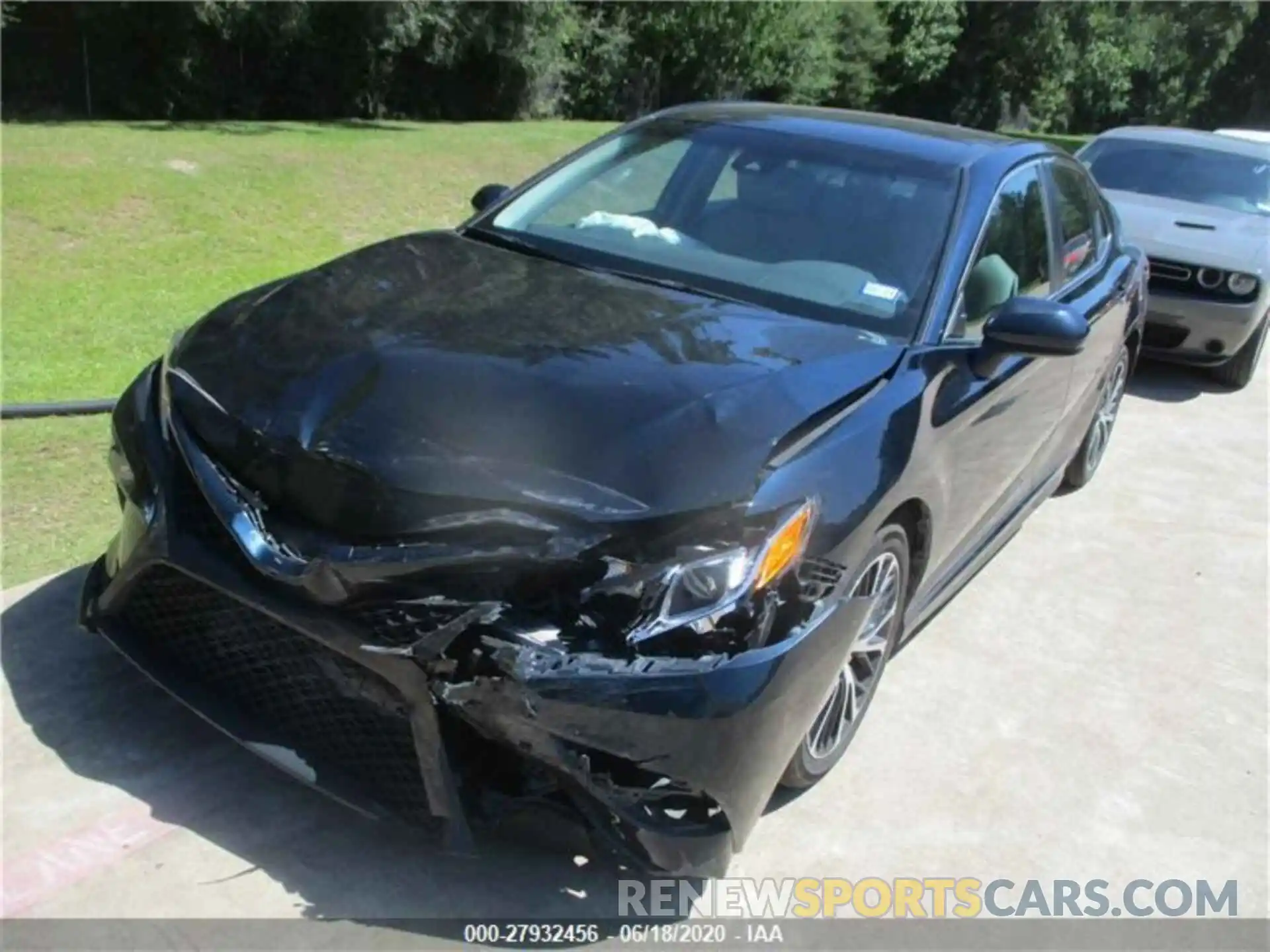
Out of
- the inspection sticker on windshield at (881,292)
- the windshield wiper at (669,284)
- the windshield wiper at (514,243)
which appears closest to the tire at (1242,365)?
the inspection sticker on windshield at (881,292)

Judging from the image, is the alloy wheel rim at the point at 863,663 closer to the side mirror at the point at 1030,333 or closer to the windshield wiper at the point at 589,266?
the side mirror at the point at 1030,333

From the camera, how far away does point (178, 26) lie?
63.3 feet

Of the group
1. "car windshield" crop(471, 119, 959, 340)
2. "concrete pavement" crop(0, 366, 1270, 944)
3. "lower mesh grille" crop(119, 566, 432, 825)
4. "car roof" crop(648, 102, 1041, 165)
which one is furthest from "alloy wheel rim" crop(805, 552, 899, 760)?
"car roof" crop(648, 102, 1041, 165)

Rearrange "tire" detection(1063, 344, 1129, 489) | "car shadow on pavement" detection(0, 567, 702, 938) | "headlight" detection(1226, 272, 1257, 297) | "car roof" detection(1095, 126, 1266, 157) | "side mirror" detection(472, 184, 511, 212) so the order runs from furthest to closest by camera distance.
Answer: "car roof" detection(1095, 126, 1266, 157), "headlight" detection(1226, 272, 1257, 297), "tire" detection(1063, 344, 1129, 489), "side mirror" detection(472, 184, 511, 212), "car shadow on pavement" detection(0, 567, 702, 938)

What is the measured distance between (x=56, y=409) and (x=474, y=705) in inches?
142

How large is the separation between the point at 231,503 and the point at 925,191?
2537 millimetres

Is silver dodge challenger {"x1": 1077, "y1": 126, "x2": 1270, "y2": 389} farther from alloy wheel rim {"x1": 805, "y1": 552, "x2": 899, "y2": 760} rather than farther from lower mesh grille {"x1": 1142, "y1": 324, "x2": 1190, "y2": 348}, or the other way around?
alloy wheel rim {"x1": 805, "y1": 552, "x2": 899, "y2": 760}

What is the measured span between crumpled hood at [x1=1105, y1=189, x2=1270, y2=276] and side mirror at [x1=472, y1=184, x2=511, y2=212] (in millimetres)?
5147

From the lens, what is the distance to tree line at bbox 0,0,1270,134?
19.2 m

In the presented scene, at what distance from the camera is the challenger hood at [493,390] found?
2936 mm

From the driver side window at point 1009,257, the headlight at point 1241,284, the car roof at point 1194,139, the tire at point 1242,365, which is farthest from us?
the car roof at point 1194,139

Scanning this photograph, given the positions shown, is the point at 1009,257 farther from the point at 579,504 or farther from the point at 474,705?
the point at 474,705

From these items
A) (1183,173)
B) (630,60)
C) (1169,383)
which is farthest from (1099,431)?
(630,60)

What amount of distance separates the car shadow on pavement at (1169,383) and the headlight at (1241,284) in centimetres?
72
